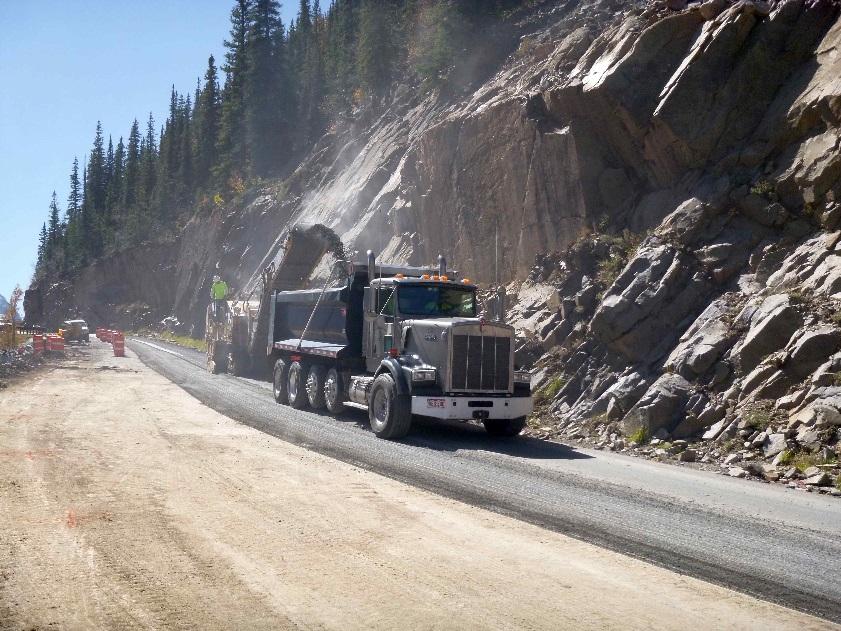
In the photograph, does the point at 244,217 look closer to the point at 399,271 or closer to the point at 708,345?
the point at 399,271

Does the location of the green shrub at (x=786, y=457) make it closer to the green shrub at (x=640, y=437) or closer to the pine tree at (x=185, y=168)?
the green shrub at (x=640, y=437)

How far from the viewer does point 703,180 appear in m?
19.8

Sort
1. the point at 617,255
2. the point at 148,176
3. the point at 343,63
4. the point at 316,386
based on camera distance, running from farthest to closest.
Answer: the point at 148,176, the point at 343,63, the point at 617,255, the point at 316,386

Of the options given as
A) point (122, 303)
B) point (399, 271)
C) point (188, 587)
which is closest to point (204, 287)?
point (122, 303)

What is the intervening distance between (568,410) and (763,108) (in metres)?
8.73

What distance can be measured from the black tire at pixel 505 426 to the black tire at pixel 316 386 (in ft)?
16.1

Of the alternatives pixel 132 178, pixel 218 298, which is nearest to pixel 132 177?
pixel 132 178

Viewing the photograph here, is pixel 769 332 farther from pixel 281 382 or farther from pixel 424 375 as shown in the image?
pixel 281 382

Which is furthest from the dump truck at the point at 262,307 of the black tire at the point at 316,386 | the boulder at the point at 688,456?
the boulder at the point at 688,456

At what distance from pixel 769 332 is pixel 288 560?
1117 cm

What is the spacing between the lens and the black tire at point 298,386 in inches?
804

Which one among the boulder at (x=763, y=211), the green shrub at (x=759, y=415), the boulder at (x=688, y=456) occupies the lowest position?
the boulder at (x=688, y=456)

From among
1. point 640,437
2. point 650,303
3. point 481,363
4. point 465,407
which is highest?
point 650,303

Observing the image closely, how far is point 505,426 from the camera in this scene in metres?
15.9
